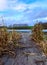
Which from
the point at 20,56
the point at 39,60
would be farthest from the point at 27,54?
the point at 39,60

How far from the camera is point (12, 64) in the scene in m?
3.88

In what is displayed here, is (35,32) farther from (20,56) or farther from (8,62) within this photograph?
(8,62)

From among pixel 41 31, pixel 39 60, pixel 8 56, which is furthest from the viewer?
pixel 41 31

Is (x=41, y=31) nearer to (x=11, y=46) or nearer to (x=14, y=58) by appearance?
(x=11, y=46)

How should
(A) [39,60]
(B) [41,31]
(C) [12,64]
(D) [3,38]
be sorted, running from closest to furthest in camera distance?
(C) [12,64] → (A) [39,60] → (D) [3,38] → (B) [41,31]

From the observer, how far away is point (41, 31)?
8.50 meters

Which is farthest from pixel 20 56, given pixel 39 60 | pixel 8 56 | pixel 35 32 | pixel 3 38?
→ pixel 35 32

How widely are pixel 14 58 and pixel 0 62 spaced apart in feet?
1.38

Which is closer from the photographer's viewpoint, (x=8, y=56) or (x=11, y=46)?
(x=8, y=56)

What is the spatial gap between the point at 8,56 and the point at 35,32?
407 centimetres

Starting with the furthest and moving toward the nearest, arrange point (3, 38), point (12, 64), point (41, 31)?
point (41, 31), point (3, 38), point (12, 64)

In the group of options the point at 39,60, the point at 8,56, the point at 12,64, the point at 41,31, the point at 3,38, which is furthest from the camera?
the point at 41,31

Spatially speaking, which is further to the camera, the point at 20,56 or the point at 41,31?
the point at 41,31

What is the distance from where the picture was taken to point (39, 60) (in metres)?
4.16
